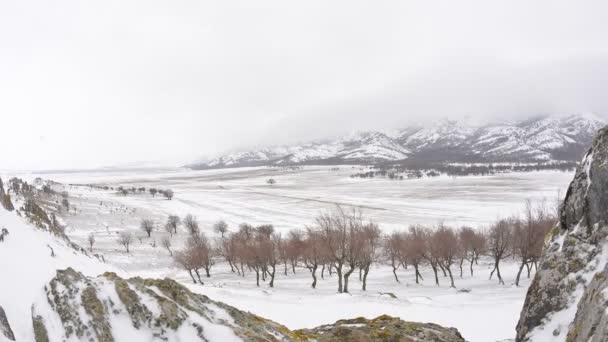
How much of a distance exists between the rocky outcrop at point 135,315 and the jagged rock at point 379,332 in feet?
0.41

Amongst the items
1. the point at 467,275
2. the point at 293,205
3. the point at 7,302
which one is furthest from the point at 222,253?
the point at 293,205

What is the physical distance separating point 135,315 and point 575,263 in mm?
11389

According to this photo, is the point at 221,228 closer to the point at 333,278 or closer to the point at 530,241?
the point at 333,278

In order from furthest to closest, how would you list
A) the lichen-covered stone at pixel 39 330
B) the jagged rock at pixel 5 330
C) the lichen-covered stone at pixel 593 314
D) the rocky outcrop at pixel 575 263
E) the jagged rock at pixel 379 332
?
the jagged rock at pixel 379 332 < the rocky outcrop at pixel 575 263 < the lichen-covered stone at pixel 39 330 < the jagged rock at pixel 5 330 < the lichen-covered stone at pixel 593 314

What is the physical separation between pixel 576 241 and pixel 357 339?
6870 mm

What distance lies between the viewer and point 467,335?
19.6 metres

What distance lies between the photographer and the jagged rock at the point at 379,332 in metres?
8.61

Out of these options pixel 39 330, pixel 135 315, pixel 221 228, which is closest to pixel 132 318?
pixel 135 315

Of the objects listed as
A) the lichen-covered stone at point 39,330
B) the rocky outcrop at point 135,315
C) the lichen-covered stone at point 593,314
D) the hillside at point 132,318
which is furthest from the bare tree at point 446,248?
the lichen-covered stone at point 39,330

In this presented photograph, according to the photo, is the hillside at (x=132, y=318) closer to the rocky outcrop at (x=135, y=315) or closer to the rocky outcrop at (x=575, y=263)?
the rocky outcrop at (x=135, y=315)

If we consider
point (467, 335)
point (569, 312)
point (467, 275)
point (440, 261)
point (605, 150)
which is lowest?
point (467, 275)

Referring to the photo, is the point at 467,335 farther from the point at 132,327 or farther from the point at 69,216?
the point at 69,216

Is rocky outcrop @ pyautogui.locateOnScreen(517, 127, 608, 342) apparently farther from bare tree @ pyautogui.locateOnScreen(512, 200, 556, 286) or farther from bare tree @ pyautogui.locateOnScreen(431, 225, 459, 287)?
bare tree @ pyautogui.locateOnScreen(431, 225, 459, 287)

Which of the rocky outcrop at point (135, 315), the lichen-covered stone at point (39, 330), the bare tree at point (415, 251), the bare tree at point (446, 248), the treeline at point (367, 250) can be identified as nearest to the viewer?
the lichen-covered stone at point (39, 330)
